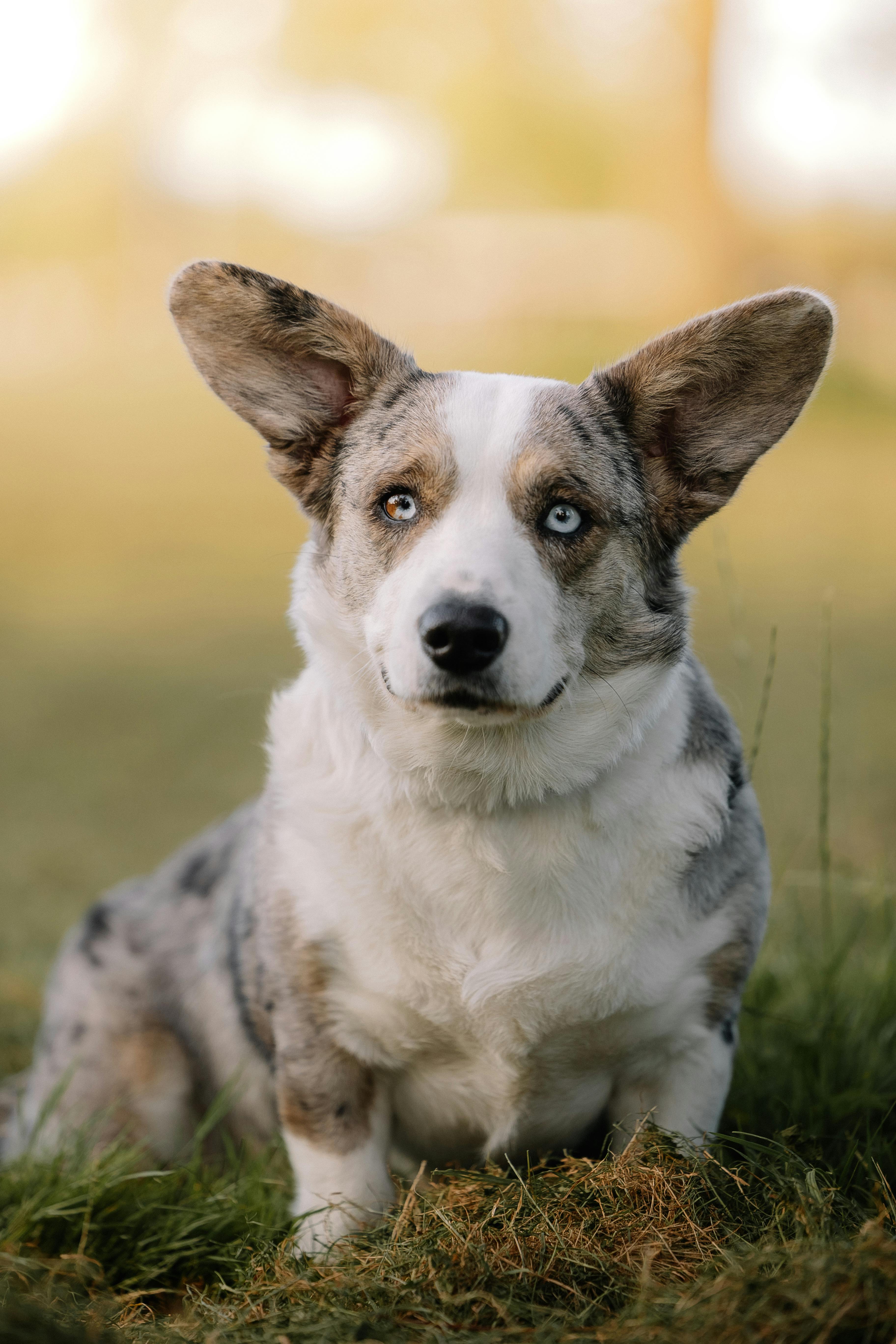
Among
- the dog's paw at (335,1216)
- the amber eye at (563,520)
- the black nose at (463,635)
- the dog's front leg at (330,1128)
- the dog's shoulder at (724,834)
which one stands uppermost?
the amber eye at (563,520)

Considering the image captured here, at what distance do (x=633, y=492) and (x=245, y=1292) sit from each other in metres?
1.70

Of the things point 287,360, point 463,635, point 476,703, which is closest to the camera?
point 463,635

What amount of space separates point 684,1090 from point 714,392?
4.84 feet

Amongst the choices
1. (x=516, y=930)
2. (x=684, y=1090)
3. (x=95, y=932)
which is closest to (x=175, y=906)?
(x=95, y=932)

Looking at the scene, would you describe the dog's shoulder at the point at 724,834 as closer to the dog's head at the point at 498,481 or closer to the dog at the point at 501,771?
the dog at the point at 501,771

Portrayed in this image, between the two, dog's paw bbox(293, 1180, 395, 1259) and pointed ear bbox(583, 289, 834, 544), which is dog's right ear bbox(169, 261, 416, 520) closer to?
pointed ear bbox(583, 289, 834, 544)

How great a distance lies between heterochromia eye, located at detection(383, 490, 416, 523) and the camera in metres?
2.45

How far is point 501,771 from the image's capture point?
2490mm

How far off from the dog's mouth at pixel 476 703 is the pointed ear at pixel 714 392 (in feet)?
1.97

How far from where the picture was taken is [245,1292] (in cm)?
216

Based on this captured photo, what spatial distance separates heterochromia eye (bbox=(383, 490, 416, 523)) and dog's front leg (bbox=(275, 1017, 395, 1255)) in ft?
3.55

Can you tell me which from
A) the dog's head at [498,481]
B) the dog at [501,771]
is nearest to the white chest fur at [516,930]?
the dog at [501,771]

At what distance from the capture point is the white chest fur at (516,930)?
8.04 feet

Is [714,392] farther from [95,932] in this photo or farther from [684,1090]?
[95,932]
